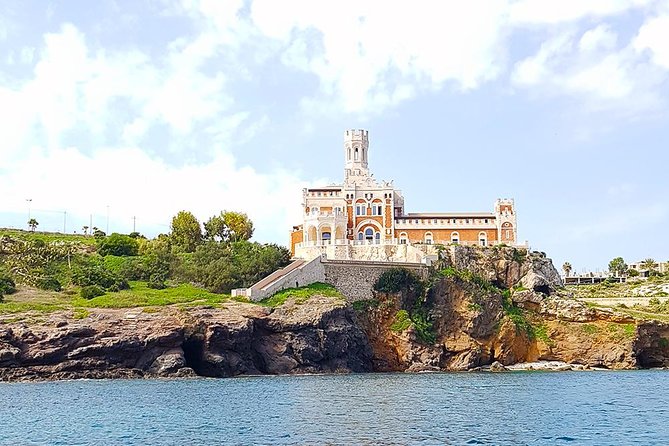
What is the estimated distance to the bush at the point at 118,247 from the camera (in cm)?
9625

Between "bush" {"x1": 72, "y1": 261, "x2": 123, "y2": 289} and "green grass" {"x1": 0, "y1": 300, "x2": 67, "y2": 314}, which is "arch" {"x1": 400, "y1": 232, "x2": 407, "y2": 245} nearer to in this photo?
"bush" {"x1": 72, "y1": 261, "x2": 123, "y2": 289}

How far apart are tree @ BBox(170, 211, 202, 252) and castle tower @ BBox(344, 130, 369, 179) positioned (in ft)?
57.7

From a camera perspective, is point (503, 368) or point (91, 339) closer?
point (91, 339)

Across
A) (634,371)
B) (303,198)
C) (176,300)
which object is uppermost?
(303,198)

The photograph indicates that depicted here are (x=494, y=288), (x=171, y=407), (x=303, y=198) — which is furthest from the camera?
(x=303, y=198)

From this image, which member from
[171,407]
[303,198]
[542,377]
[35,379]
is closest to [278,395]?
[171,407]

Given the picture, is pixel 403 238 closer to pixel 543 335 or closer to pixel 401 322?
pixel 401 322

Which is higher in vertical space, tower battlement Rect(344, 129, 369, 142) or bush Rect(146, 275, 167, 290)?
tower battlement Rect(344, 129, 369, 142)

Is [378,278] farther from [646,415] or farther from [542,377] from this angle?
[646,415]

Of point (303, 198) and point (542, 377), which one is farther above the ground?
point (303, 198)

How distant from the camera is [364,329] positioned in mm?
79688

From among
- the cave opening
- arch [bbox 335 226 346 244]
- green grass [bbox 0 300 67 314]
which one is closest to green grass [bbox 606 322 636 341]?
arch [bbox 335 226 346 244]

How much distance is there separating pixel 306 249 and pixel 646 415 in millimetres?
51241

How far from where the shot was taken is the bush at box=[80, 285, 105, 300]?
248 ft
